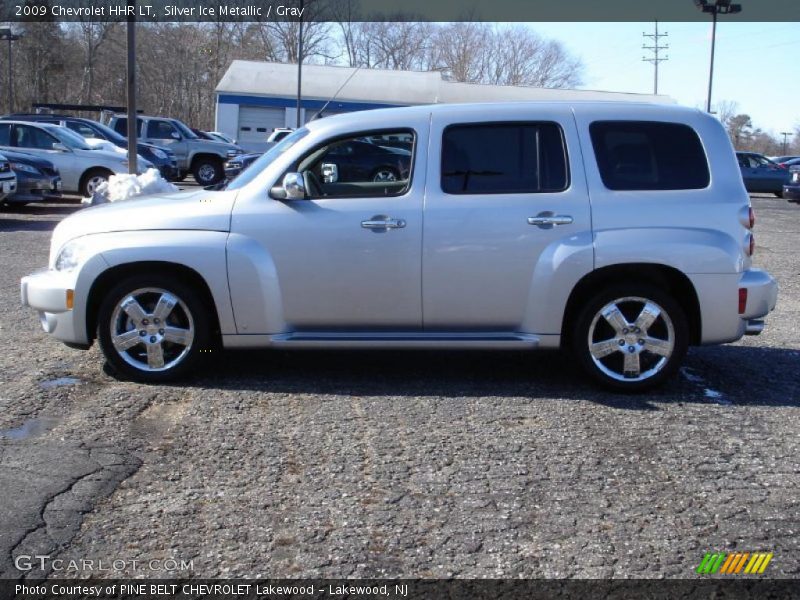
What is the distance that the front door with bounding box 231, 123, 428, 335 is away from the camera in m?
5.96

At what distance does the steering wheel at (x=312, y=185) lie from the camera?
608cm

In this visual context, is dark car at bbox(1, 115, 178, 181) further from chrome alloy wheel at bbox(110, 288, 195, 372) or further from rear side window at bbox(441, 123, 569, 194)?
rear side window at bbox(441, 123, 569, 194)

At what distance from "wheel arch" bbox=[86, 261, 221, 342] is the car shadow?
1.82 feet

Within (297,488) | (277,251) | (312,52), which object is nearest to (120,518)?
(297,488)

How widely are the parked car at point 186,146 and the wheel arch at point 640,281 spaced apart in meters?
21.1

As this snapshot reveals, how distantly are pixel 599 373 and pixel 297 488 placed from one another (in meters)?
2.46

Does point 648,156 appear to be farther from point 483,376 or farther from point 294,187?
point 294,187

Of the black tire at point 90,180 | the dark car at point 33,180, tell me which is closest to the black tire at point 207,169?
the black tire at point 90,180

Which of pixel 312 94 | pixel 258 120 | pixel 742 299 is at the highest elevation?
pixel 312 94

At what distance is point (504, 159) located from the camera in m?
6.14

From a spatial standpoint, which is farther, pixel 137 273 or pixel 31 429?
pixel 137 273

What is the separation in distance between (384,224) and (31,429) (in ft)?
7.99

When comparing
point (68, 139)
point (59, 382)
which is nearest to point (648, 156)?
point (59, 382)

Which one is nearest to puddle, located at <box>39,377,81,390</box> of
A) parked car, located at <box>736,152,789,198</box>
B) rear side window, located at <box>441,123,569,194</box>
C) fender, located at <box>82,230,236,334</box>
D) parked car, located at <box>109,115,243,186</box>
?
fender, located at <box>82,230,236,334</box>
